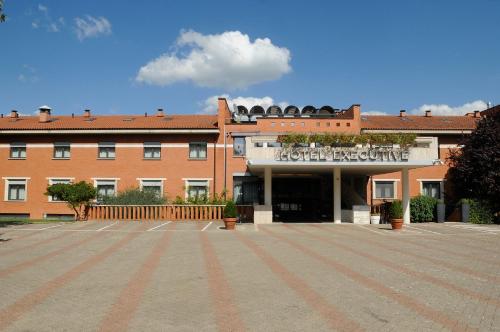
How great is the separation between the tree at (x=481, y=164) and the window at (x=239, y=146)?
13.0 meters

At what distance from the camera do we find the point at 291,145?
2077 cm

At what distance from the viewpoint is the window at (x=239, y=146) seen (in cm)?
2875

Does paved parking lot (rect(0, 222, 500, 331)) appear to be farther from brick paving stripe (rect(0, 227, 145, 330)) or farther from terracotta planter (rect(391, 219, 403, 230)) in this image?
terracotta planter (rect(391, 219, 403, 230))

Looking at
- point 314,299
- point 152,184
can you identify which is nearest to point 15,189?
point 152,184

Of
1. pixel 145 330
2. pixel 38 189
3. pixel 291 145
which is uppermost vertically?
pixel 291 145

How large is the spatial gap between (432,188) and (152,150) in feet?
61.3

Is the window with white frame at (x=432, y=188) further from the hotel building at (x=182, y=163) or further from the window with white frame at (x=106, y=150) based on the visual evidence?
the window with white frame at (x=106, y=150)

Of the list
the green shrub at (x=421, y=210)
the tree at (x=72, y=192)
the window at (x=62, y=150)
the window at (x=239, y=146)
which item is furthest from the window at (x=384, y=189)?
the window at (x=62, y=150)

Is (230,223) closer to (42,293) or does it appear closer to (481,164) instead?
(42,293)

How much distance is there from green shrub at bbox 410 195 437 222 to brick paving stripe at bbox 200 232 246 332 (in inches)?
599

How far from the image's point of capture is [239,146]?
2881 centimetres

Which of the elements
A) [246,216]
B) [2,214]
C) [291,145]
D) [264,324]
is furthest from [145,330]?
[2,214]

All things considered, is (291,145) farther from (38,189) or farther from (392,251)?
(38,189)

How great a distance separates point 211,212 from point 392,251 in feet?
41.7
